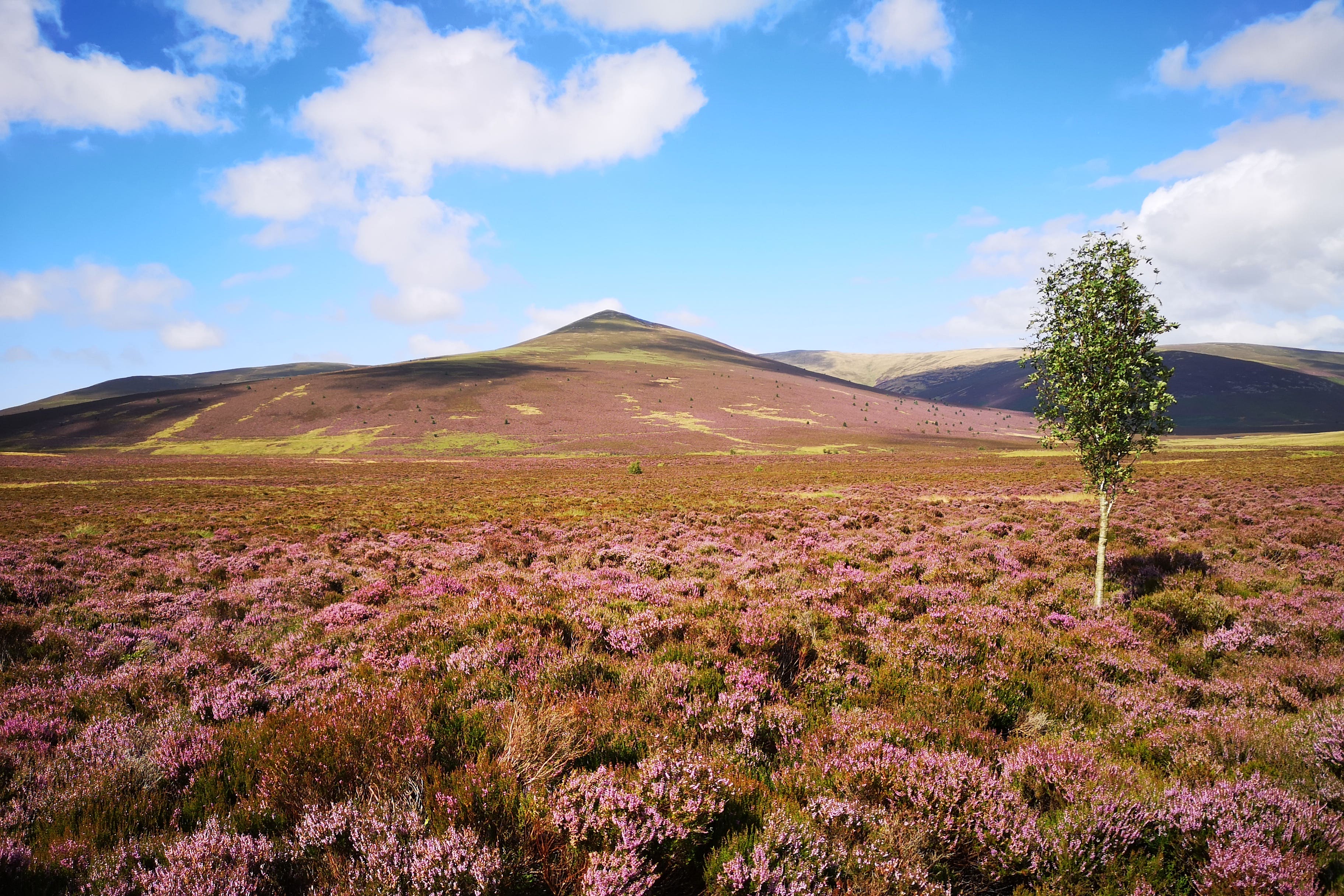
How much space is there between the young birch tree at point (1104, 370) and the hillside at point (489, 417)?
218 feet

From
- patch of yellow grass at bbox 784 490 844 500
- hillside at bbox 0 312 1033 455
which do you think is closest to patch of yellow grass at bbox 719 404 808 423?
hillside at bbox 0 312 1033 455

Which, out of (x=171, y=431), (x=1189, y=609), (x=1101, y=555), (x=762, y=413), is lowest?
(x=1189, y=609)

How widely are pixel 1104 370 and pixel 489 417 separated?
9987 centimetres

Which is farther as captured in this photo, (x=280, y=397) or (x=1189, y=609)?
(x=280, y=397)

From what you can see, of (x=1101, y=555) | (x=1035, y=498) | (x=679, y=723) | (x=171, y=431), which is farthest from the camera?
(x=171, y=431)

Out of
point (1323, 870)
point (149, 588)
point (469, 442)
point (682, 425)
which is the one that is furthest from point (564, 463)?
point (1323, 870)

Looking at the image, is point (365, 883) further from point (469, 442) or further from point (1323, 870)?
point (469, 442)

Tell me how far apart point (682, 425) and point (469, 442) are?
39.2 meters

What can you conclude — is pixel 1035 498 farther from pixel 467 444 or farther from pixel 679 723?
pixel 467 444

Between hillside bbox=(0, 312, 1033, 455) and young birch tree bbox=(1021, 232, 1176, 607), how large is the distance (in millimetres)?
66315

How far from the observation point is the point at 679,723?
16.2ft

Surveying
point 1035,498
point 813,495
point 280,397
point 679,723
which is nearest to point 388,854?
point 679,723

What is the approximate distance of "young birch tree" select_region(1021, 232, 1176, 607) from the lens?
9.70 m

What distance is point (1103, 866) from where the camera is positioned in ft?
11.1
